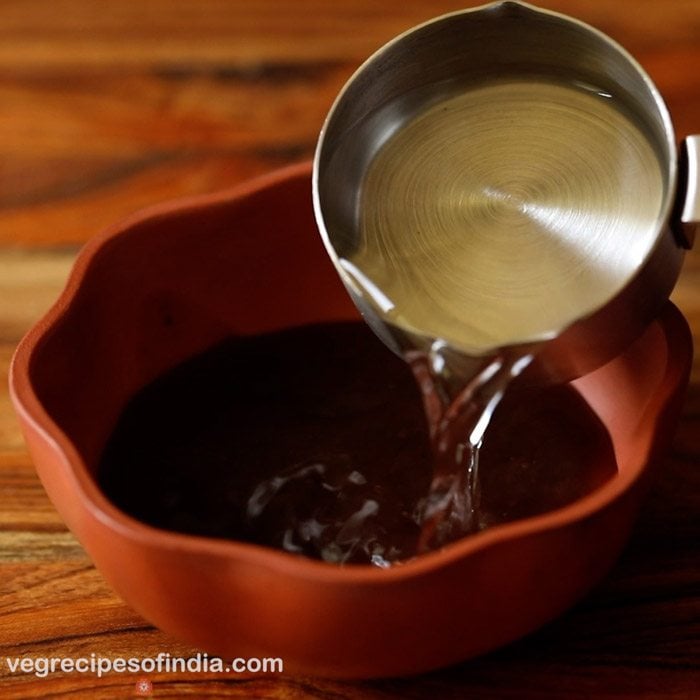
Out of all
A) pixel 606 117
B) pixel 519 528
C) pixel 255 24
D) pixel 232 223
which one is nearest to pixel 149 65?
pixel 255 24

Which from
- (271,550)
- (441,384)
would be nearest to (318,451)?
(441,384)

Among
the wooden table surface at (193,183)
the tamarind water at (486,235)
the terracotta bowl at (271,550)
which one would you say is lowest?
the wooden table surface at (193,183)

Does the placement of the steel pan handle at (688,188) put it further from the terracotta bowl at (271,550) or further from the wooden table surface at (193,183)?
the wooden table surface at (193,183)

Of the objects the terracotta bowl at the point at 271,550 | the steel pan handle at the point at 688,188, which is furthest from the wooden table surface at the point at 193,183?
the steel pan handle at the point at 688,188

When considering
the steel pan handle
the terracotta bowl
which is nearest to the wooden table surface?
the terracotta bowl

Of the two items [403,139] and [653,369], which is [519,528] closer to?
[653,369]

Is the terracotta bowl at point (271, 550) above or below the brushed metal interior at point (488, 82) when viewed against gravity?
below

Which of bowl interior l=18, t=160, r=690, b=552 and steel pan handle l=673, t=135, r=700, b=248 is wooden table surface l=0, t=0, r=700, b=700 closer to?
bowl interior l=18, t=160, r=690, b=552

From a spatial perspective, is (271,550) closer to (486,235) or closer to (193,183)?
(486,235)
